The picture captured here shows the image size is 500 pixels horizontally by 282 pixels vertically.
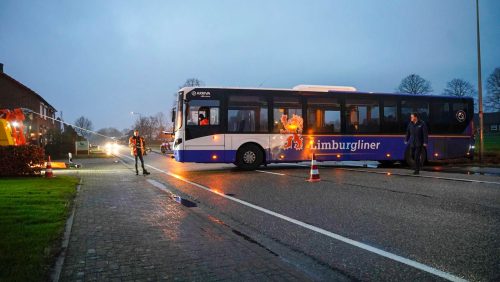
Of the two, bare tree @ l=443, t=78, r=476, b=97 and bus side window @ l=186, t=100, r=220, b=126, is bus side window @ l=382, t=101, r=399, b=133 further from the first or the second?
bare tree @ l=443, t=78, r=476, b=97

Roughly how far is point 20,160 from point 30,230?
10.0 m

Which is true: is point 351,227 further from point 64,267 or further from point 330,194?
point 64,267

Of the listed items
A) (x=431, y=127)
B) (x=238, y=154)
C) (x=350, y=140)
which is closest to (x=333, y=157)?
(x=350, y=140)

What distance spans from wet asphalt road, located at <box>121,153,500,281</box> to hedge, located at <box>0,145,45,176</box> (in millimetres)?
6800

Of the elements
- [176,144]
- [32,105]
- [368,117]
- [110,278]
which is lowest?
[110,278]

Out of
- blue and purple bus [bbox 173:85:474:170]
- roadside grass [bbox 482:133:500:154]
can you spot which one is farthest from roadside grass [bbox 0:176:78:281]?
roadside grass [bbox 482:133:500:154]

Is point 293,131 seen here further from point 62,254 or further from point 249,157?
point 62,254

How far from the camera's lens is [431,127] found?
19.0m

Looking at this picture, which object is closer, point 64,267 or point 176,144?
point 64,267

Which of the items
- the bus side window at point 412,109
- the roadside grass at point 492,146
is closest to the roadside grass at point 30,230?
the bus side window at point 412,109

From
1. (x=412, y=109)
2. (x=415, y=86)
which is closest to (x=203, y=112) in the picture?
(x=412, y=109)

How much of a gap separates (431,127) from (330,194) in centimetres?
1190

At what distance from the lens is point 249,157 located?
53.6 ft

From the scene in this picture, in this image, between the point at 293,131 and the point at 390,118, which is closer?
the point at 293,131
